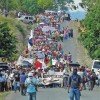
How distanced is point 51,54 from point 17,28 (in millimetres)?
26552

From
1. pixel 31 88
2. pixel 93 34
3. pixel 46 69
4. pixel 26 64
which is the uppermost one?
pixel 93 34

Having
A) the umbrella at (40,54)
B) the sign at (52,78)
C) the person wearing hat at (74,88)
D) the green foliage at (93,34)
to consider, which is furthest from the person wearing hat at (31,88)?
the green foliage at (93,34)

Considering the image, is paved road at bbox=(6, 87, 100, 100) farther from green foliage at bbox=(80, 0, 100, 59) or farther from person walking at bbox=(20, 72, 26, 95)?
green foliage at bbox=(80, 0, 100, 59)

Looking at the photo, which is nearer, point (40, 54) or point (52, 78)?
point (52, 78)

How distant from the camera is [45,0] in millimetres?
151125

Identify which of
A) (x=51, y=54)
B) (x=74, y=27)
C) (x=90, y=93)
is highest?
(x=74, y=27)

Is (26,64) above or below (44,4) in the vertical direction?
below

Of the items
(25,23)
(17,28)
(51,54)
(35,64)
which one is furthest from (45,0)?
(35,64)

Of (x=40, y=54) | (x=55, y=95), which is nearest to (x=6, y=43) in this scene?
(x=40, y=54)

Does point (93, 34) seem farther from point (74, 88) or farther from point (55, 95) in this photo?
point (74, 88)

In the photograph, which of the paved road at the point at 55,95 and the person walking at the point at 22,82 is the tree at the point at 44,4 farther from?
the person walking at the point at 22,82

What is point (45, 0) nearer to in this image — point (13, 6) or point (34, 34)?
point (13, 6)

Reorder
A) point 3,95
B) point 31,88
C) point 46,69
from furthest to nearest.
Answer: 1. point 46,69
2. point 3,95
3. point 31,88

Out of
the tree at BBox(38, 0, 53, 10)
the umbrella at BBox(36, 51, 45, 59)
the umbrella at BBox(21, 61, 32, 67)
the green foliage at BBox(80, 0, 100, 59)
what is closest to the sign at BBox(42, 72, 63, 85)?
the umbrella at BBox(21, 61, 32, 67)
